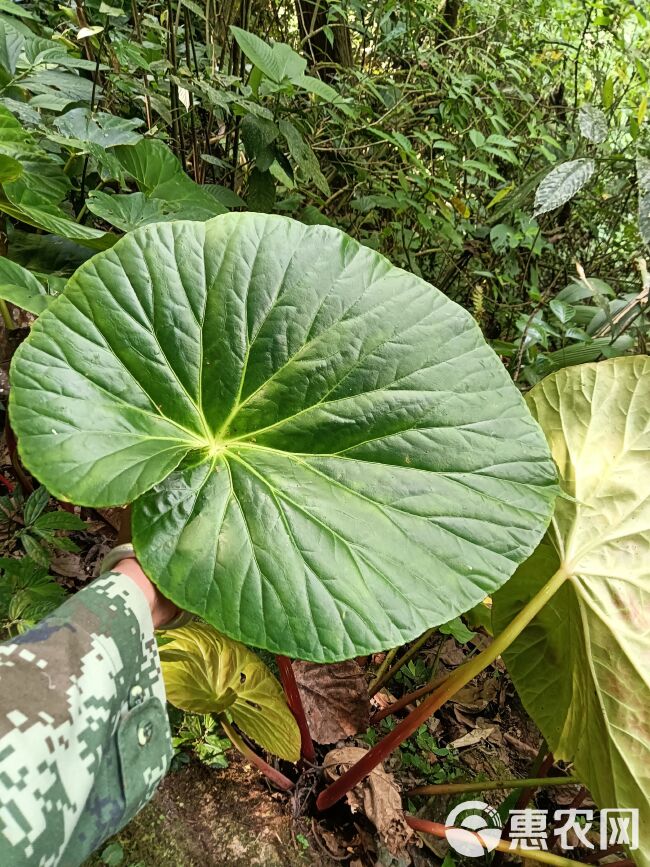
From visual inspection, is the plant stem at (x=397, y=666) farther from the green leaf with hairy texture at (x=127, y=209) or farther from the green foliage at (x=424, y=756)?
the green leaf with hairy texture at (x=127, y=209)

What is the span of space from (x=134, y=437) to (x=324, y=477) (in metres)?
0.22

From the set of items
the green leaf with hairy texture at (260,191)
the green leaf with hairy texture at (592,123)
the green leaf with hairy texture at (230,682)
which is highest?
the green leaf with hairy texture at (592,123)

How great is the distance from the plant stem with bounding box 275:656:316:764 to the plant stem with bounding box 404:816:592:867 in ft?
0.67

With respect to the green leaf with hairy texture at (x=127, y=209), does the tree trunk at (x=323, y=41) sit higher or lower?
higher

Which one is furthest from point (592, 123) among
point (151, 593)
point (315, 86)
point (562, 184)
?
point (151, 593)

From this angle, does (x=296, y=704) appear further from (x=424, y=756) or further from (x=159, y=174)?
(x=159, y=174)

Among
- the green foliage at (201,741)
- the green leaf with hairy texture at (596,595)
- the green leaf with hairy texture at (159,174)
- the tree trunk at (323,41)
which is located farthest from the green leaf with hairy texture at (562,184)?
the green foliage at (201,741)

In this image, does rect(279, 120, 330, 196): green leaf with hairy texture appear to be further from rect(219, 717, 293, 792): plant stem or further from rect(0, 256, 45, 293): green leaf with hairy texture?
rect(219, 717, 293, 792): plant stem

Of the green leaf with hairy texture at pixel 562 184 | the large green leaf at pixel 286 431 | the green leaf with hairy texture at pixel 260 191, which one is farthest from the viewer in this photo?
the green leaf with hairy texture at pixel 260 191

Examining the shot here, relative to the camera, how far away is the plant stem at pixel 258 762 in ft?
3.40

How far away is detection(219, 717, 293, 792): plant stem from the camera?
1035 millimetres

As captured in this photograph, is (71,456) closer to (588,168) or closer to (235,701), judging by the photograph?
(235,701)

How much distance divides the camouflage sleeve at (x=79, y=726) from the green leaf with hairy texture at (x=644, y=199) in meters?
1.07

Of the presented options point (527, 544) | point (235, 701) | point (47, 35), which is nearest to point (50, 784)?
point (527, 544)
